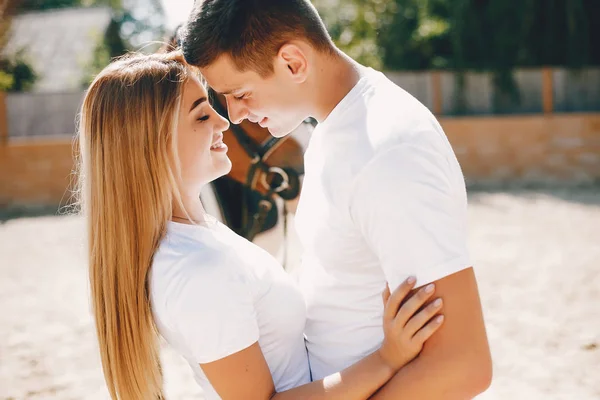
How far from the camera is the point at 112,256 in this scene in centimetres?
140

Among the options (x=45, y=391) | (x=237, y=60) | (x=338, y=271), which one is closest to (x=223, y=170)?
(x=237, y=60)

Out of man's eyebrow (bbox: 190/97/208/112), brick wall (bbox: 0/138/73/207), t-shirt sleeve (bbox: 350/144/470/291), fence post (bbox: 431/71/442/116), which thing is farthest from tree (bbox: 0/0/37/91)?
t-shirt sleeve (bbox: 350/144/470/291)

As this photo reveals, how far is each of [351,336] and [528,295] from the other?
3742 mm

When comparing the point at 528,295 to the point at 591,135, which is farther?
the point at 591,135

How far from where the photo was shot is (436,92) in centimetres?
1062

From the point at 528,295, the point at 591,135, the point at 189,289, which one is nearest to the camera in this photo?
the point at 189,289

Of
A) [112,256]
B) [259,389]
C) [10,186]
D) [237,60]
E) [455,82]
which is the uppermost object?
[237,60]

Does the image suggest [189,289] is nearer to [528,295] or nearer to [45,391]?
[45,391]

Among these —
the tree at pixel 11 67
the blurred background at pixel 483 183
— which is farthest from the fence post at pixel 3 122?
the tree at pixel 11 67

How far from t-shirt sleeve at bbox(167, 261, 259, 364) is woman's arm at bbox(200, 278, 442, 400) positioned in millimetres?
28

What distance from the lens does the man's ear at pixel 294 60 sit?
1305 millimetres

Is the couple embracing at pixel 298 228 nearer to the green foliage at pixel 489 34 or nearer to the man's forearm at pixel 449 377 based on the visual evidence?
the man's forearm at pixel 449 377

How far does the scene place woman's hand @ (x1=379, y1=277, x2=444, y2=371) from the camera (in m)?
1.06

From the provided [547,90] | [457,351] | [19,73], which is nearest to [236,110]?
[457,351]
